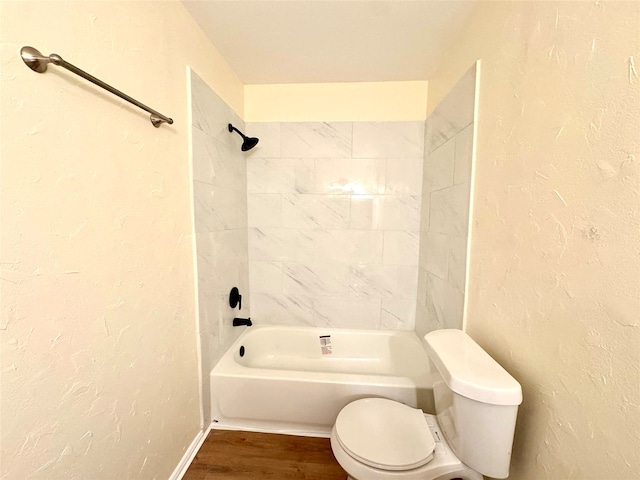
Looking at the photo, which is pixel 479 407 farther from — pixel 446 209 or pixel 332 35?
pixel 332 35

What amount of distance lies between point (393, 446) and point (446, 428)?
211 millimetres

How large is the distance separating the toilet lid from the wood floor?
388mm

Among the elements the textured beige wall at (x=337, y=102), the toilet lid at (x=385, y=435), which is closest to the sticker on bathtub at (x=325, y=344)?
the toilet lid at (x=385, y=435)

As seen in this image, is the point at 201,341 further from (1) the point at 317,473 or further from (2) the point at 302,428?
(1) the point at 317,473

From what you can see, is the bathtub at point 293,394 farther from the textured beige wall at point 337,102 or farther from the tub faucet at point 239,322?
the textured beige wall at point 337,102

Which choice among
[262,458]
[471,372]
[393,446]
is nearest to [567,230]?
[471,372]

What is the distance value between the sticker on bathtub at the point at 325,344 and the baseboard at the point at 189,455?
886mm

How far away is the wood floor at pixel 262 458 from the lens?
1.25 m

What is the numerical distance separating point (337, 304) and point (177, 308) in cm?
120

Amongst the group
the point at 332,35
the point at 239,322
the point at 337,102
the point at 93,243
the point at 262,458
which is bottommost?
the point at 262,458

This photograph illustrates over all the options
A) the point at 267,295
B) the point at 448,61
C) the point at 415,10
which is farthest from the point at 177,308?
the point at 448,61

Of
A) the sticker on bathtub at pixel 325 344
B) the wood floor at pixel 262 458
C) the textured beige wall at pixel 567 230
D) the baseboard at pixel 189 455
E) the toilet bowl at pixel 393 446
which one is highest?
the textured beige wall at pixel 567 230

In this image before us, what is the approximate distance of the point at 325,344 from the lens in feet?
6.64

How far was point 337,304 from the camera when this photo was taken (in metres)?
2.06
